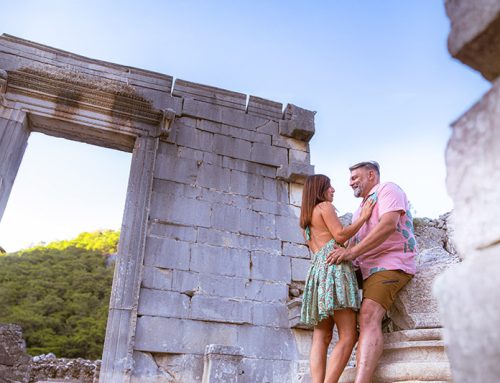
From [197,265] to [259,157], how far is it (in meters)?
1.82

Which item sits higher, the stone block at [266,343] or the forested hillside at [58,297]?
the forested hillside at [58,297]

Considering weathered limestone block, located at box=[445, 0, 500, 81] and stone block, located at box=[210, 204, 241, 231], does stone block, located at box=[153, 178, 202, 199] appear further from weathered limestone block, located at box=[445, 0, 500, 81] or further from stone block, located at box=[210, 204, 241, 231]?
weathered limestone block, located at box=[445, 0, 500, 81]

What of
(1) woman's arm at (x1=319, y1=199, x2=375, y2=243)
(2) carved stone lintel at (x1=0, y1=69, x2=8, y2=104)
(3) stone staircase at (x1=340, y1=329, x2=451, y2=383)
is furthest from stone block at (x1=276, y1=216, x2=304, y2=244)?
(2) carved stone lintel at (x1=0, y1=69, x2=8, y2=104)

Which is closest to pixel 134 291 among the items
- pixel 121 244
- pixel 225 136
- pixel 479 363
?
pixel 121 244

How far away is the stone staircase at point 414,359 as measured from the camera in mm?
2484

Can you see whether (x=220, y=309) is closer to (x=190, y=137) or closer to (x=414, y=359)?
(x=190, y=137)

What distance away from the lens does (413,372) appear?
8.25ft

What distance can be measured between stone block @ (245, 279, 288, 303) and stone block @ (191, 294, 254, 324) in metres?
0.15

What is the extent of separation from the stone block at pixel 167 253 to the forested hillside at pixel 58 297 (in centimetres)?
1323

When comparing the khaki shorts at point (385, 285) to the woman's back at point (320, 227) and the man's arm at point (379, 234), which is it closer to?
the man's arm at point (379, 234)

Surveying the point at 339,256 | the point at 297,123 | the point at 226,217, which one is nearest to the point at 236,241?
the point at 226,217

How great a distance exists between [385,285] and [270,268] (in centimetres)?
304

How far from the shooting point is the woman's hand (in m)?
2.95

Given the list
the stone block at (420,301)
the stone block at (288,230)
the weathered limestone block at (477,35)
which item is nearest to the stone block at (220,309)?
the stone block at (288,230)
